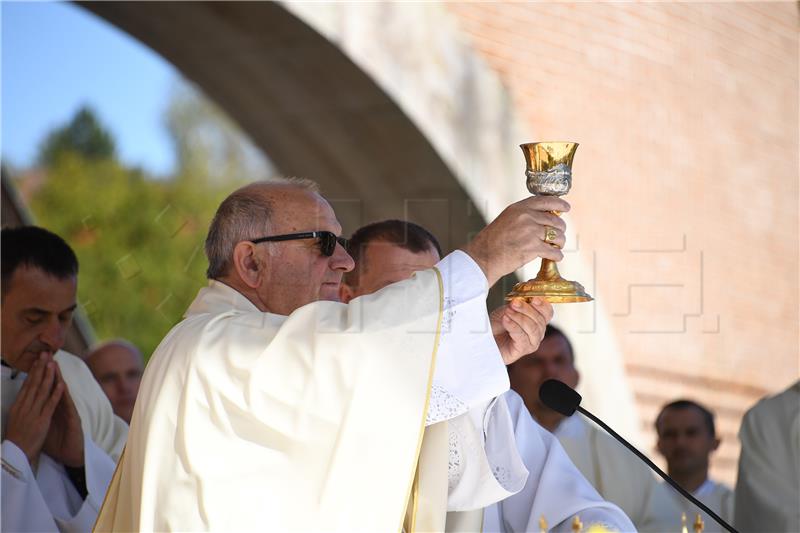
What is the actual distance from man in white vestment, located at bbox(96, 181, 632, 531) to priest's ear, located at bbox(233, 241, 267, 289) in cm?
35

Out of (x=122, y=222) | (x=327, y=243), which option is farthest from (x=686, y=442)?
(x=122, y=222)

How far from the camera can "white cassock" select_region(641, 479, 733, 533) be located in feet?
20.4

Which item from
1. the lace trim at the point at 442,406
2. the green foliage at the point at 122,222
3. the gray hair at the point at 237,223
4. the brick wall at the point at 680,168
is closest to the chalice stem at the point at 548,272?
the lace trim at the point at 442,406

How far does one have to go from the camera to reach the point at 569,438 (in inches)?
243

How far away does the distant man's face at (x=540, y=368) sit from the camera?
558 centimetres

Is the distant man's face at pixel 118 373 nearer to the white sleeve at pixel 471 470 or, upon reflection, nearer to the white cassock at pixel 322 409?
the white sleeve at pixel 471 470

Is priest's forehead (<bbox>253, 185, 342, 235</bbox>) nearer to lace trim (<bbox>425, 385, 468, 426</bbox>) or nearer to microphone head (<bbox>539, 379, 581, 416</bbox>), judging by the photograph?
lace trim (<bbox>425, 385, 468, 426</bbox>)

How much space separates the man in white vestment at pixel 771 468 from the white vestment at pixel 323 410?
12.6 ft

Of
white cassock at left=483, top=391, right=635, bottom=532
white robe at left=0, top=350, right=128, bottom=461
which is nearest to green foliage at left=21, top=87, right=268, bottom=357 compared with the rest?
white robe at left=0, top=350, right=128, bottom=461

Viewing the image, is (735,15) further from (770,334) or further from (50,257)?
(50,257)

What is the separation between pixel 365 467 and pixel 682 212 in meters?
6.43

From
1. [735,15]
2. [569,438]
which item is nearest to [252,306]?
[569,438]

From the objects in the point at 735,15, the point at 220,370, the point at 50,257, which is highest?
the point at 735,15

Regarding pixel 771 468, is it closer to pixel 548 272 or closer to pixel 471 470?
pixel 471 470
